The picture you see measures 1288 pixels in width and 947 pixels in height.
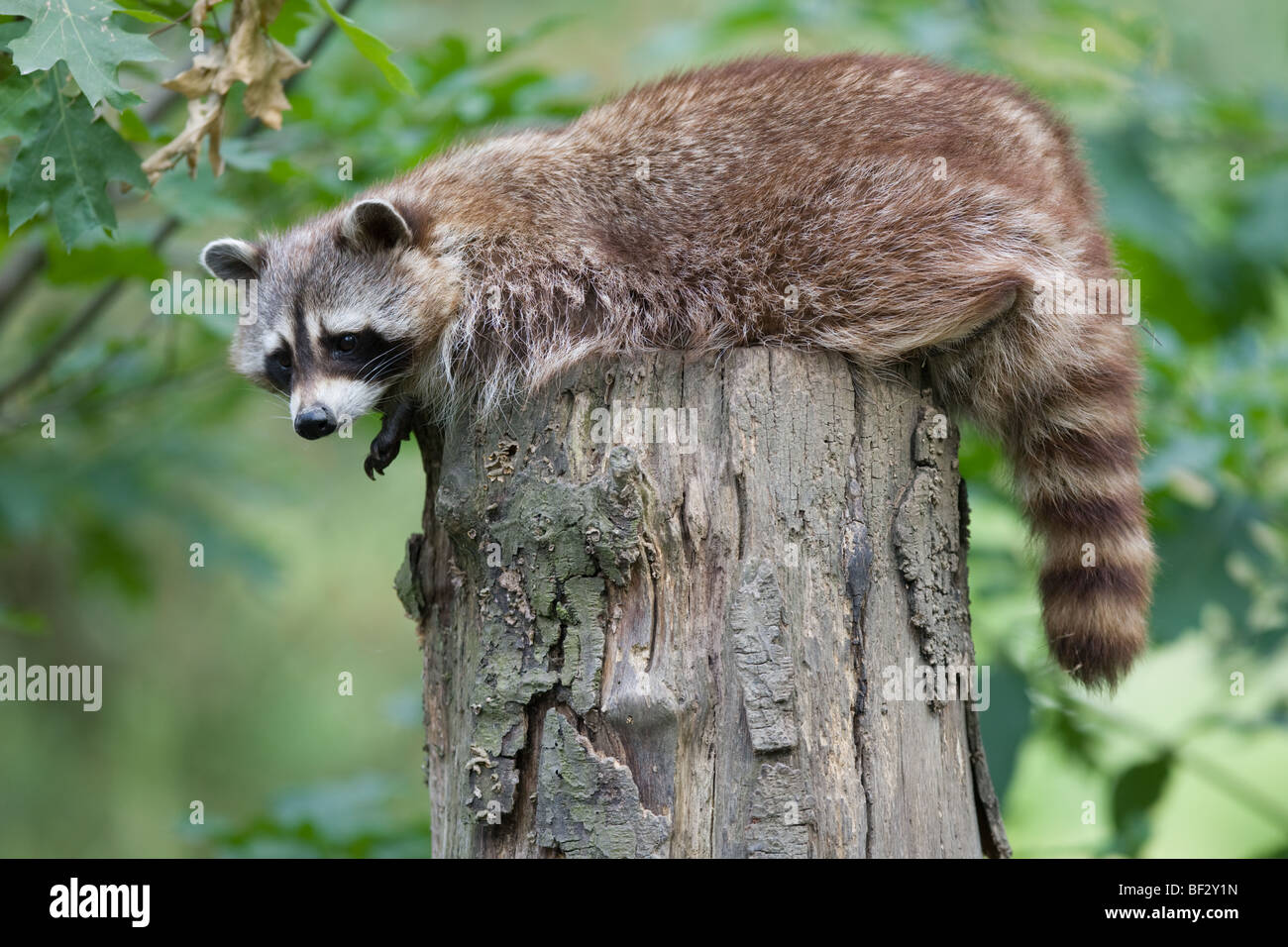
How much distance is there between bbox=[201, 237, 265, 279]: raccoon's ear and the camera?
5.53 metres

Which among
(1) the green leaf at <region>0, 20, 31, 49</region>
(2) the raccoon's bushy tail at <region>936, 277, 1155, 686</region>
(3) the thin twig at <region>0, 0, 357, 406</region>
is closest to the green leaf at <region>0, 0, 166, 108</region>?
(1) the green leaf at <region>0, 20, 31, 49</region>

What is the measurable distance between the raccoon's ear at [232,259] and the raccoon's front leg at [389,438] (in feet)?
3.97

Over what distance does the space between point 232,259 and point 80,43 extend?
1.94 m

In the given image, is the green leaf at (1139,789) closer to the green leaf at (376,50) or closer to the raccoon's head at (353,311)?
the raccoon's head at (353,311)

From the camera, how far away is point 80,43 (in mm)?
3762

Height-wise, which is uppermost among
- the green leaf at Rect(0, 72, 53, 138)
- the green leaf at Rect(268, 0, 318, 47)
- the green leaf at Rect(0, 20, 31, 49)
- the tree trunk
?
the green leaf at Rect(268, 0, 318, 47)

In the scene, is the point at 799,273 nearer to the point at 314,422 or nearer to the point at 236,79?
the point at 314,422

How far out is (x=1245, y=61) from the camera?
34.7ft

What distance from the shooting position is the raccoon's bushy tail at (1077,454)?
458 cm

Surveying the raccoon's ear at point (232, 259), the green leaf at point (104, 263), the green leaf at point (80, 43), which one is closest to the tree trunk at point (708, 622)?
the green leaf at point (80, 43)

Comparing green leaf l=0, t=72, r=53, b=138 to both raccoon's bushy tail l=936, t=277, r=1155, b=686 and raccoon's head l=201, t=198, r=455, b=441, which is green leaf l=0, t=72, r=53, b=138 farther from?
raccoon's bushy tail l=936, t=277, r=1155, b=686

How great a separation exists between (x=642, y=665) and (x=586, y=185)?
2158mm
